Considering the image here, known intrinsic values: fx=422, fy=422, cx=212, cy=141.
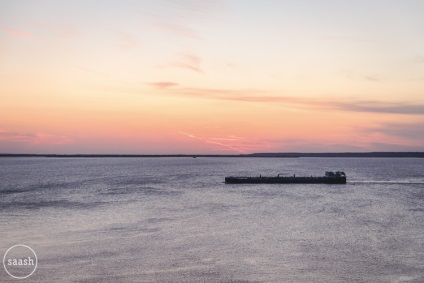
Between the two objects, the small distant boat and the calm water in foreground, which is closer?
the calm water in foreground

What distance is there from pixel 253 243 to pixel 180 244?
24.9ft

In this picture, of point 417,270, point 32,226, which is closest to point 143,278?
point 417,270

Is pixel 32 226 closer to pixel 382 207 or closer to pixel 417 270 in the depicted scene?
pixel 417 270

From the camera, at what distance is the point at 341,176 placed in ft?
425
